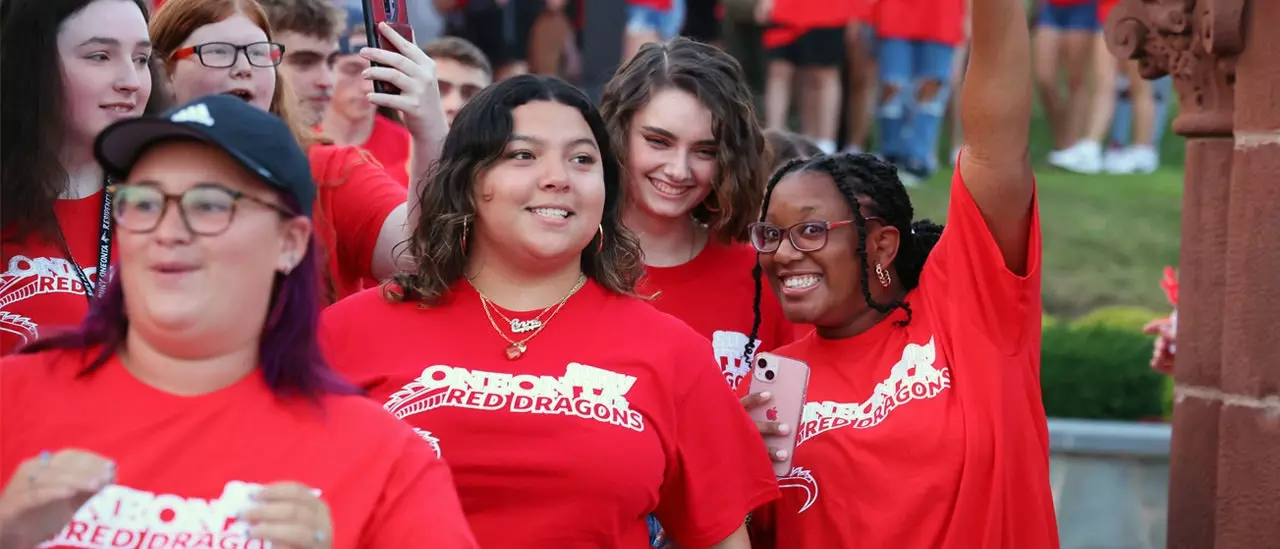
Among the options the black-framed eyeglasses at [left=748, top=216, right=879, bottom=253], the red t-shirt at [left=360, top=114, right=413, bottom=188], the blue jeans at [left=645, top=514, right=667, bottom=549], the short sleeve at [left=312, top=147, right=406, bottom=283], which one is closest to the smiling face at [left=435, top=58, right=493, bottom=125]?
the red t-shirt at [left=360, top=114, right=413, bottom=188]

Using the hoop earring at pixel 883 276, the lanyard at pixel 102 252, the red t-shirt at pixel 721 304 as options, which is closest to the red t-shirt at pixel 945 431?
the hoop earring at pixel 883 276

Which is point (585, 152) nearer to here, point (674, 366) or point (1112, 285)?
point (674, 366)

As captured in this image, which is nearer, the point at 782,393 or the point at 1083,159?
the point at 782,393

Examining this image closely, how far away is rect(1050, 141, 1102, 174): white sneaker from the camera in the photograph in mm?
12742

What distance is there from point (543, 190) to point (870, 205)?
1.04 m

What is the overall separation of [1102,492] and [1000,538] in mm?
4215

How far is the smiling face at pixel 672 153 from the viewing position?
4.00m

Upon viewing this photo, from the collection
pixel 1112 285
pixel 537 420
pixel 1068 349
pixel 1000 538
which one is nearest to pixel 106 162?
pixel 537 420

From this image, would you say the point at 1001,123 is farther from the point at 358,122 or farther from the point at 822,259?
the point at 358,122

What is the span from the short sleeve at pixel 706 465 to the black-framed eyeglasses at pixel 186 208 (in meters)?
1.12

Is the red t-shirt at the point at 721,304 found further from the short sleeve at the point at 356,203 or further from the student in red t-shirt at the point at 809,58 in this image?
the student in red t-shirt at the point at 809,58

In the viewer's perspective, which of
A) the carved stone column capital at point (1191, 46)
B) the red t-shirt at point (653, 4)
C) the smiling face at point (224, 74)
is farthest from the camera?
the red t-shirt at point (653, 4)

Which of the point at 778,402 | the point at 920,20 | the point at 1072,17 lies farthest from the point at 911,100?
the point at 778,402

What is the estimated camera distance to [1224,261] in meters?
4.20
